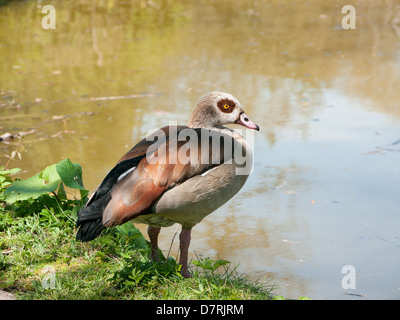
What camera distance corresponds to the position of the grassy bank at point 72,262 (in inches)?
133

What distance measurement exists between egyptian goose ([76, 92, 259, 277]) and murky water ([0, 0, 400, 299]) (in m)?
1.05

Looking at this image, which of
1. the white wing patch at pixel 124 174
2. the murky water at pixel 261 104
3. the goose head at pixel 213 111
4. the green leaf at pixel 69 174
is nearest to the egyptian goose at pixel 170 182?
the white wing patch at pixel 124 174

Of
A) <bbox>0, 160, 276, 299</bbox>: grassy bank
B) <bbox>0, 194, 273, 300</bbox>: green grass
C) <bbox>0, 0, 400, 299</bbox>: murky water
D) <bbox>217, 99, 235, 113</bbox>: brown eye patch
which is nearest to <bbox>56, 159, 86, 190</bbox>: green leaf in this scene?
<bbox>0, 160, 276, 299</bbox>: grassy bank

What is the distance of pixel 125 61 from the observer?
890 centimetres

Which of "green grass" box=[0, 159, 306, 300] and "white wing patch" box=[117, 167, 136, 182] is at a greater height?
"white wing patch" box=[117, 167, 136, 182]

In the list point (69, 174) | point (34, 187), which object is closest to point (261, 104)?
point (69, 174)

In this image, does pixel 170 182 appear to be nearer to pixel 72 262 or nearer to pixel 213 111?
pixel 213 111

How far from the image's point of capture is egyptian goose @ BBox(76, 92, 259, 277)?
10.9 ft

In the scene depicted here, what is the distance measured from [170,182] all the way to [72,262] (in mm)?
951

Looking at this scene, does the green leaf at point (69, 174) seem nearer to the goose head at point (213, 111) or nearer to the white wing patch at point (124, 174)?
the white wing patch at point (124, 174)

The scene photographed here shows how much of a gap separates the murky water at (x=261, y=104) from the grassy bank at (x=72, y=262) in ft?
2.45

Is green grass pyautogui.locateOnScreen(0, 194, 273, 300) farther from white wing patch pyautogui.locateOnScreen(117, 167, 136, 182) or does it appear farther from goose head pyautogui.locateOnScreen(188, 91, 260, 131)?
goose head pyautogui.locateOnScreen(188, 91, 260, 131)

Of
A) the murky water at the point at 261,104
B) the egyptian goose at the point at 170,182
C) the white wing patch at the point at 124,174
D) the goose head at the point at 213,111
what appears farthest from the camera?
the murky water at the point at 261,104
